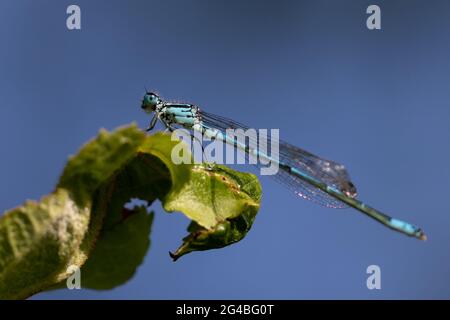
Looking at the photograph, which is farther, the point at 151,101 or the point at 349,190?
the point at 151,101

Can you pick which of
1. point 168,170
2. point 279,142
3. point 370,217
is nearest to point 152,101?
point 279,142

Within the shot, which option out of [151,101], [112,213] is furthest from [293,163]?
[112,213]

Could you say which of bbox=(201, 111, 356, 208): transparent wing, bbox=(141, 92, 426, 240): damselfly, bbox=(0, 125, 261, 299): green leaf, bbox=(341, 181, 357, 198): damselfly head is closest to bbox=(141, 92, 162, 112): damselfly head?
bbox=(141, 92, 426, 240): damselfly

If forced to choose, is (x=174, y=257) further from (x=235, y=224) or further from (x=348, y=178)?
(x=348, y=178)

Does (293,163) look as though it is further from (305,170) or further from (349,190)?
(349,190)

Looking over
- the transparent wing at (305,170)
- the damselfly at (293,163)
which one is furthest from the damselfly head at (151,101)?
the transparent wing at (305,170)

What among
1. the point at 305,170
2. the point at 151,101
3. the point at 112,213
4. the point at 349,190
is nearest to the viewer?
the point at 112,213

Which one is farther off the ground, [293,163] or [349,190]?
[293,163]

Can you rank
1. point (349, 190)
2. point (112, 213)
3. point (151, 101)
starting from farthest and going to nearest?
point (151, 101) < point (349, 190) < point (112, 213)

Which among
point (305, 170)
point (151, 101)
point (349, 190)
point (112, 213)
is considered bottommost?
point (112, 213)
